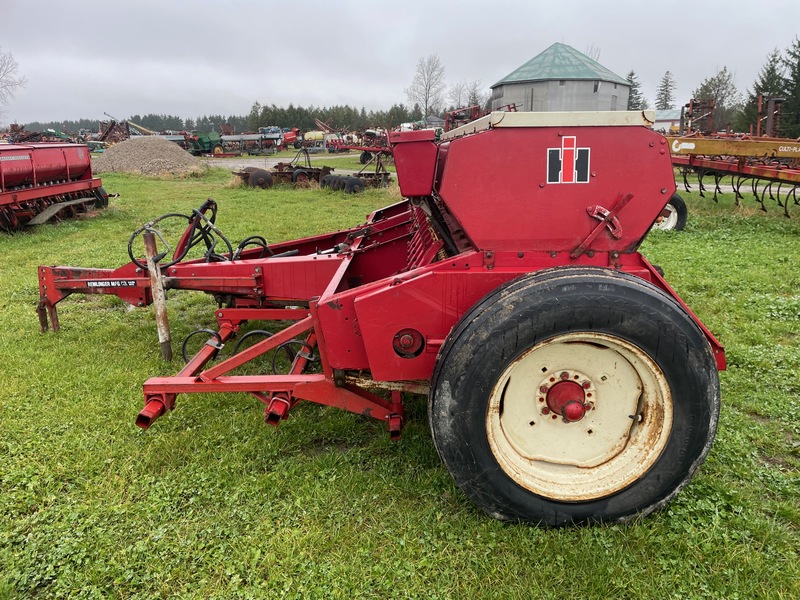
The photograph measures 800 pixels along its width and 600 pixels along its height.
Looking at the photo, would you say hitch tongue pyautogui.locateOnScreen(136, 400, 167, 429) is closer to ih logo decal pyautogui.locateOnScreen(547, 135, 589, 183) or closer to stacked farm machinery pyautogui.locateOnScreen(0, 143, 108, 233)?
ih logo decal pyautogui.locateOnScreen(547, 135, 589, 183)

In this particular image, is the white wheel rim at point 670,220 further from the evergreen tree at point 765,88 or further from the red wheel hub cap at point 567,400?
the evergreen tree at point 765,88

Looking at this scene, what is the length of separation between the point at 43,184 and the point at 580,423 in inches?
458

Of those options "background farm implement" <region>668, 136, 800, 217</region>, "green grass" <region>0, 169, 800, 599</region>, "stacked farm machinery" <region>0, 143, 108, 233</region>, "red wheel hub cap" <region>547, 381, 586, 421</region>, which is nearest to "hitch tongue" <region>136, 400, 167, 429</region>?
"green grass" <region>0, 169, 800, 599</region>

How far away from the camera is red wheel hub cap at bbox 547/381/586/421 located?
2.38 meters

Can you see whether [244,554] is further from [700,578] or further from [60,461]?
[700,578]

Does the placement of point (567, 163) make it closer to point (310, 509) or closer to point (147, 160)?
point (310, 509)

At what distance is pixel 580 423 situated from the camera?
248 centimetres

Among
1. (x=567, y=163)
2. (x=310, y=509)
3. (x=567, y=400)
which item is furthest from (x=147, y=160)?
(x=567, y=400)

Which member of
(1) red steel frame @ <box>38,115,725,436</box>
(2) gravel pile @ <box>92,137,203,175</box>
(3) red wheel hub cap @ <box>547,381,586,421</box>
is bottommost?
(3) red wheel hub cap @ <box>547,381,586,421</box>

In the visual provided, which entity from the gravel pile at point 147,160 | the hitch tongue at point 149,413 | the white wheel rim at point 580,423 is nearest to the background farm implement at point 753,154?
the white wheel rim at point 580,423

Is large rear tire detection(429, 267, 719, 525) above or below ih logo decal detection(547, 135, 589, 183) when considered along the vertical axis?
below

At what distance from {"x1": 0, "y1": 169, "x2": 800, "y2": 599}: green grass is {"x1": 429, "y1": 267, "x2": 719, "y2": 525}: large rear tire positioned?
182 millimetres

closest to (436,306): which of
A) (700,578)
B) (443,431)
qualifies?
(443,431)

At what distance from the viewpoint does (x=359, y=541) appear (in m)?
2.40
